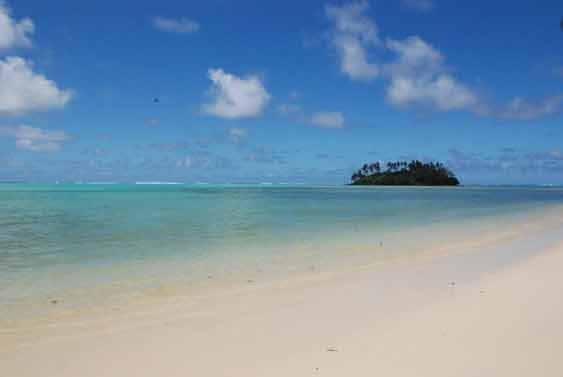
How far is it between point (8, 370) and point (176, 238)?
939 centimetres

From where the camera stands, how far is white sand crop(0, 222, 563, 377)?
3.73 meters

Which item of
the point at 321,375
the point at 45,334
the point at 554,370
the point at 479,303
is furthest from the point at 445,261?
the point at 45,334

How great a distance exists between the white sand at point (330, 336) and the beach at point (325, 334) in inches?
0.5

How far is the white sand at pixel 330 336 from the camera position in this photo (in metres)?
3.73

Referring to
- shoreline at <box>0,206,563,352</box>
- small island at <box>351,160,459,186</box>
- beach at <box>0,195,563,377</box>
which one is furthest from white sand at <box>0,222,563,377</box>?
small island at <box>351,160,459,186</box>

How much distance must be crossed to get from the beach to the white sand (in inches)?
0.5

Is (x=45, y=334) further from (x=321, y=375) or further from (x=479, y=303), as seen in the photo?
(x=479, y=303)

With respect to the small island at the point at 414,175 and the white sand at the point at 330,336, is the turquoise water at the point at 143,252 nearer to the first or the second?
the white sand at the point at 330,336

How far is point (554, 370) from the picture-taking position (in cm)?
362

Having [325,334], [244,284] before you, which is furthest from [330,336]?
[244,284]

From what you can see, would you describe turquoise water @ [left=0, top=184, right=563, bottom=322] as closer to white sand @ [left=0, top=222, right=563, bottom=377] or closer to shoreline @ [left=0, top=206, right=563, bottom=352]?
shoreline @ [left=0, top=206, right=563, bottom=352]

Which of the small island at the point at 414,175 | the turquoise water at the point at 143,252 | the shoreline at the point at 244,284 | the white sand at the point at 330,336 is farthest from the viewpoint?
the small island at the point at 414,175

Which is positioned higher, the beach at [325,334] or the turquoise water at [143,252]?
the beach at [325,334]

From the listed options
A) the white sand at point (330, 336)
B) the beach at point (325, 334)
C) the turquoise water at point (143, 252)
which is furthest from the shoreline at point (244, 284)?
the turquoise water at point (143, 252)
